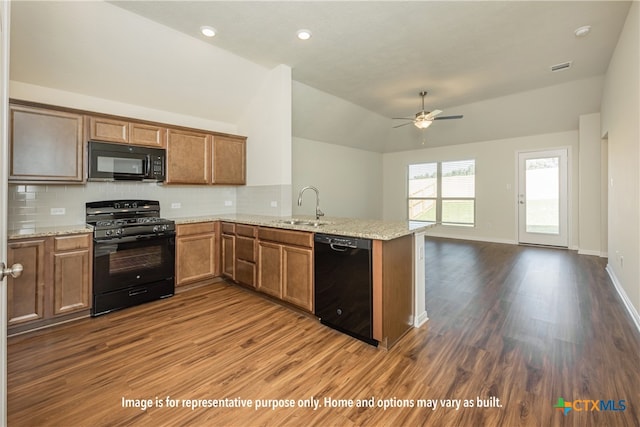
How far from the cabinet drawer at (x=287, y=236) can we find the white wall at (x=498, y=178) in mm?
6015

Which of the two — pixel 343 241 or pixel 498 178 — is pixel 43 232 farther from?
pixel 498 178

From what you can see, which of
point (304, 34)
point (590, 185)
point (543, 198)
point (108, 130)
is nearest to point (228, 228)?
point (108, 130)

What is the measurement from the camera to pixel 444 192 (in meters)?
7.68

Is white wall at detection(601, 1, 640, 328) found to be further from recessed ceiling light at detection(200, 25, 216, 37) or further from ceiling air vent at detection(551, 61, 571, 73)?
recessed ceiling light at detection(200, 25, 216, 37)

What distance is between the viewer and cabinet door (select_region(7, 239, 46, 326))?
2.38 m

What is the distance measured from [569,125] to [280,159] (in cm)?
601

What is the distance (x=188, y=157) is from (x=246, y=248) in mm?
1495

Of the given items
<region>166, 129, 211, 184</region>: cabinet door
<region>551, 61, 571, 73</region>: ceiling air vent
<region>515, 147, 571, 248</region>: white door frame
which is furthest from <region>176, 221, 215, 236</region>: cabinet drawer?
<region>515, 147, 571, 248</region>: white door frame

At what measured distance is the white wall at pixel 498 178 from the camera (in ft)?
19.4

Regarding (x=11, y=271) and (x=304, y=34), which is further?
(x=304, y=34)

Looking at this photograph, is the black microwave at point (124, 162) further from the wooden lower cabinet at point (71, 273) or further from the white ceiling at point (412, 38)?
the white ceiling at point (412, 38)

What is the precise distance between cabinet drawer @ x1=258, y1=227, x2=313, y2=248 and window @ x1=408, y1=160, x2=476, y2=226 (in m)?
6.06

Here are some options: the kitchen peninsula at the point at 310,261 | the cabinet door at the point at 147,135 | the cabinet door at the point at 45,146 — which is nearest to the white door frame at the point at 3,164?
the kitchen peninsula at the point at 310,261

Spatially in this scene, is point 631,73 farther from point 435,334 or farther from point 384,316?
point 384,316
